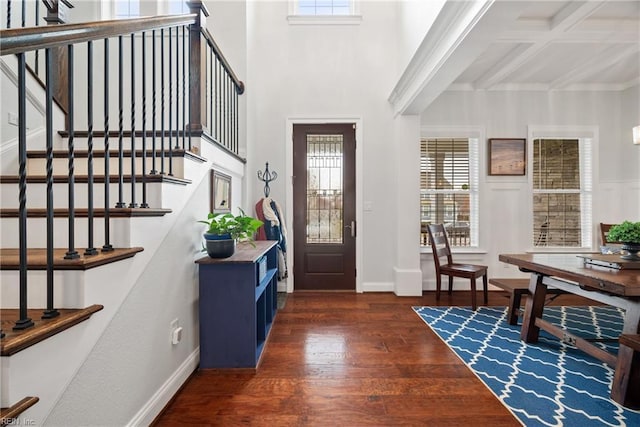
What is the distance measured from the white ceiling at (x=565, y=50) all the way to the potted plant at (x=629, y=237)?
1.76m

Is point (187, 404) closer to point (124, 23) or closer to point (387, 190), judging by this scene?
point (124, 23)

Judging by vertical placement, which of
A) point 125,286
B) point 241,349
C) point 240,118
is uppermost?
point 240,118

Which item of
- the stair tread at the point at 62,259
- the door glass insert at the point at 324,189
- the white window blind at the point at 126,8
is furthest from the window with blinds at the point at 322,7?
the stair tread at the point at 62,259

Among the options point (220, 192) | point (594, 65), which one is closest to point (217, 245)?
point (220, 192)

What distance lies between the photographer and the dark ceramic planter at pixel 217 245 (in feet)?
7.36

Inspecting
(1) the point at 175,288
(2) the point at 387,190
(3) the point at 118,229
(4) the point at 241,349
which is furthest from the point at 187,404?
(2) the point at 387,190

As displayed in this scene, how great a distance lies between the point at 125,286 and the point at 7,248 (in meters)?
0.71

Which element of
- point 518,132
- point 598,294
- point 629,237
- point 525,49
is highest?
point 525,49

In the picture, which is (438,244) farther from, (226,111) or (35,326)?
(35,326)

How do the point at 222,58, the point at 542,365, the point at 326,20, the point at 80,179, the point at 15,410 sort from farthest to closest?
the point at 326,20
the point at 222,58
the point at 542,365
the point at 80,179
the point at 15,410

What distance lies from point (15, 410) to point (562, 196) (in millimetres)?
5948

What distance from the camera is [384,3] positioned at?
14.4 feet

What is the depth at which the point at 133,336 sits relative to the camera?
5.07ft

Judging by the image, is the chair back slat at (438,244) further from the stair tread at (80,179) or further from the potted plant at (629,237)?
the stair tread at (80,179)
